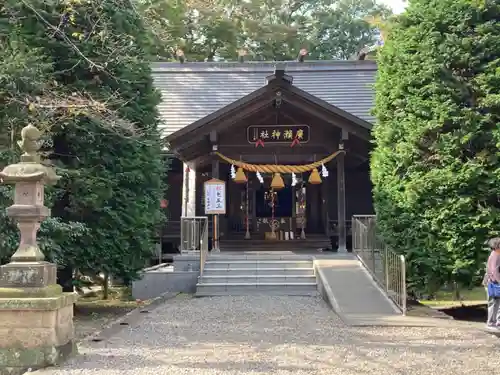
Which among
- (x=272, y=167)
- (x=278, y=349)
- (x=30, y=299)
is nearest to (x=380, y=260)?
(x=278, y=349)

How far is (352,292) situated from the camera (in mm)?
10844

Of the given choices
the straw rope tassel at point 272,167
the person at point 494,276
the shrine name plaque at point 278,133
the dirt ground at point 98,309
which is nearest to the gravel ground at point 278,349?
the person at point 494,276

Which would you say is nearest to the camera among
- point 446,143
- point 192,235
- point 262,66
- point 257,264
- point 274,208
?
point 446,143

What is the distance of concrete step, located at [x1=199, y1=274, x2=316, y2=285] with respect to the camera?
12.8m

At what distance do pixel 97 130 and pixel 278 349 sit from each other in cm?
612

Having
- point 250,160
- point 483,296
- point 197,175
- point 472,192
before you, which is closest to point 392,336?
point 472,192

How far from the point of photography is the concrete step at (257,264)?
13.6 metres

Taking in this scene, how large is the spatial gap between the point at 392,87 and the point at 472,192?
2.80 meters

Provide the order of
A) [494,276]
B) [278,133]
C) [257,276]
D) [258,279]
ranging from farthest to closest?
[278,133] → [257,276] → [258,279] → [494,276]

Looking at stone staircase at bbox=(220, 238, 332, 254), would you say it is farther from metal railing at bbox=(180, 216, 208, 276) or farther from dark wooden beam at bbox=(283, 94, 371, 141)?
dark wooden beam at bbox=(283, 94, 371, 141)

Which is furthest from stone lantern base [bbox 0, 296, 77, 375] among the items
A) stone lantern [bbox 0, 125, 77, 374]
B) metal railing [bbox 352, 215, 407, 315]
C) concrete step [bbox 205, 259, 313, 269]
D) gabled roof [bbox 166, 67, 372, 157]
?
gabled roof [bbox 166, 67, 372, 157]

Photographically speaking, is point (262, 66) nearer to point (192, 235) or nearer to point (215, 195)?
point (215, 195)

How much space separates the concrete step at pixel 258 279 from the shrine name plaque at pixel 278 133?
204 inches

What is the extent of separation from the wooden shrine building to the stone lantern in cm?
860
